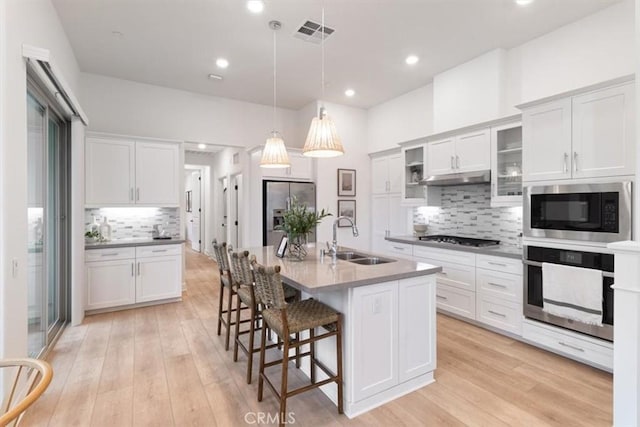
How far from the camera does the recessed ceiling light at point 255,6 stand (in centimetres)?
294

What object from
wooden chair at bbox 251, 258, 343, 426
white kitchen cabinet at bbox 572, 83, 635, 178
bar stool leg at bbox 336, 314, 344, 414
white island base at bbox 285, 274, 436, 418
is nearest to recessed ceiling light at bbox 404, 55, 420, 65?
white kitchen cabinet at bbox 572, 83, 635, 178

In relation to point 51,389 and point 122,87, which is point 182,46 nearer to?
point 122,87

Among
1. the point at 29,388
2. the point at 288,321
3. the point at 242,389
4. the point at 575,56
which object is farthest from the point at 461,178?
the point at 29,388

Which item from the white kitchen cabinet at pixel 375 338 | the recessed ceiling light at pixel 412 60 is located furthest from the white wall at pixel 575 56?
the white kitchen cabinet at pixel 375 338

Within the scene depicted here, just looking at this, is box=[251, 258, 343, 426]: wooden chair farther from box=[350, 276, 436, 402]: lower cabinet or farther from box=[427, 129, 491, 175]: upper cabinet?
box=[427, 129, 491, 175]: upper cabinet

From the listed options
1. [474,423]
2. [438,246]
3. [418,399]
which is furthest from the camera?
[438,246]

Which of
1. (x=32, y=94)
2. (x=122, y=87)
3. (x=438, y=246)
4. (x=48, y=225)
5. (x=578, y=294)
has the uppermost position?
(x=122, y=87)

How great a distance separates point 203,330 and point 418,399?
7.77 ft

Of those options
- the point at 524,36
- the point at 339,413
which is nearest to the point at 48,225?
the point at 339,413

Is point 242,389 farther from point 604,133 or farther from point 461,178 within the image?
point 604,133

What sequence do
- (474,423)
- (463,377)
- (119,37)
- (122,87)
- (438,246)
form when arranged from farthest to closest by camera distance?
(122,87), (438,246), (119,37), (463,377), (474,423)

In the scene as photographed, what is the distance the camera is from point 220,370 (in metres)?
2.68

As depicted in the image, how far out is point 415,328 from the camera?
2371mm

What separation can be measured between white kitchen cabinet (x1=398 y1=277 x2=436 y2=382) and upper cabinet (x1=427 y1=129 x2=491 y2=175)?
2.03 meters
